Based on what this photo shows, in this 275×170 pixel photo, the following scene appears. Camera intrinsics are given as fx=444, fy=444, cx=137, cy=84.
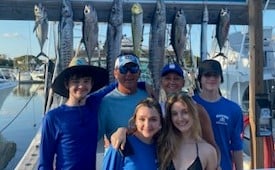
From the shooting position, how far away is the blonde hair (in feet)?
7.72

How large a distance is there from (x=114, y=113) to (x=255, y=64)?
152 cm

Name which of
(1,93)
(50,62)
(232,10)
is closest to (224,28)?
(232,10)

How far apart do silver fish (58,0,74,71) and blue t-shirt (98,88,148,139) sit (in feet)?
2.51

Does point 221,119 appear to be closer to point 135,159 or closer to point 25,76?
point 135,159

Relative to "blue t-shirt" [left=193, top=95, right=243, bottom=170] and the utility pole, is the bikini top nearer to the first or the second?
"blue t-shirt" [left=193, top=95, right=243, bottom=170]

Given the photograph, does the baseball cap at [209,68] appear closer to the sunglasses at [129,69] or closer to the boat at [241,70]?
the sunglasses at [129,69]

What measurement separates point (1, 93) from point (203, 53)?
11687 mm

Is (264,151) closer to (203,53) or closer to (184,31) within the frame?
(203,53)

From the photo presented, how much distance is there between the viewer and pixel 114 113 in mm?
2820

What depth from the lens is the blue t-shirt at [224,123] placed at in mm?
3006

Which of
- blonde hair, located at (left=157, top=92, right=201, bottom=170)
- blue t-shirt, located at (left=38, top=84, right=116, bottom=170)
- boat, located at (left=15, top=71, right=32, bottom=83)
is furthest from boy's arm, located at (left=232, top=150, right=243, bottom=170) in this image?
boat, located at (left=15, top=71, right=32, bottom=83)

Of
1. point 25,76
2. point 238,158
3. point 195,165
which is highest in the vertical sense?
point 25,76

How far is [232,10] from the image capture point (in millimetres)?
3852

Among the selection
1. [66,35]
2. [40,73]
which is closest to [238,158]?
[66,35]
